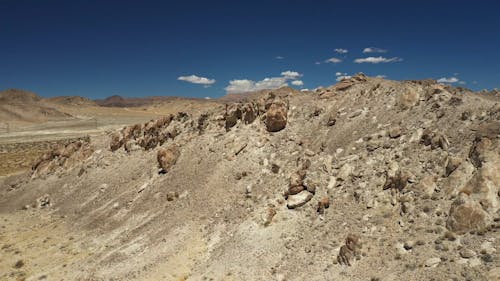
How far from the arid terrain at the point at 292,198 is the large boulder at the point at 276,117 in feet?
0.22

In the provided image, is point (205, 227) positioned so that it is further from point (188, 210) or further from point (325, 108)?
point (325, 108)

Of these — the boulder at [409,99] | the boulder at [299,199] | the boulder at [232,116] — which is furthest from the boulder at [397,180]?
the boulder at [232,116]

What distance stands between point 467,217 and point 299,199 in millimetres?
7228

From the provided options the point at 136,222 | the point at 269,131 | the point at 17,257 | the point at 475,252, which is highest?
the point at 269,131

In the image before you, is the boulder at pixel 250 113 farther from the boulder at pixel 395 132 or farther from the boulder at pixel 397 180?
the boulder at pixel 397 180

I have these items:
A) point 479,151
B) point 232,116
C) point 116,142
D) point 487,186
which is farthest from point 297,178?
point 116,142

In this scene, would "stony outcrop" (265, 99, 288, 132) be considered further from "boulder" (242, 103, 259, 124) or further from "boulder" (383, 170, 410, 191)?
"boulder" (383, 170, 410, 191)

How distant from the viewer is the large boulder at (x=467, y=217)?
42.3 ft

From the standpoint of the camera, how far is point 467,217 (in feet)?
43.0

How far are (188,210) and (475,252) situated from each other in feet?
45.9

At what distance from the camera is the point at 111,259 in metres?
18.8

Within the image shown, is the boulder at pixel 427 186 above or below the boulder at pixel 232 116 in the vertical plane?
below

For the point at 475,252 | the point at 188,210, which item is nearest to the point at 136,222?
the point at 188,210

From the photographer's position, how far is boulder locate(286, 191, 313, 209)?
1803 centimetres
